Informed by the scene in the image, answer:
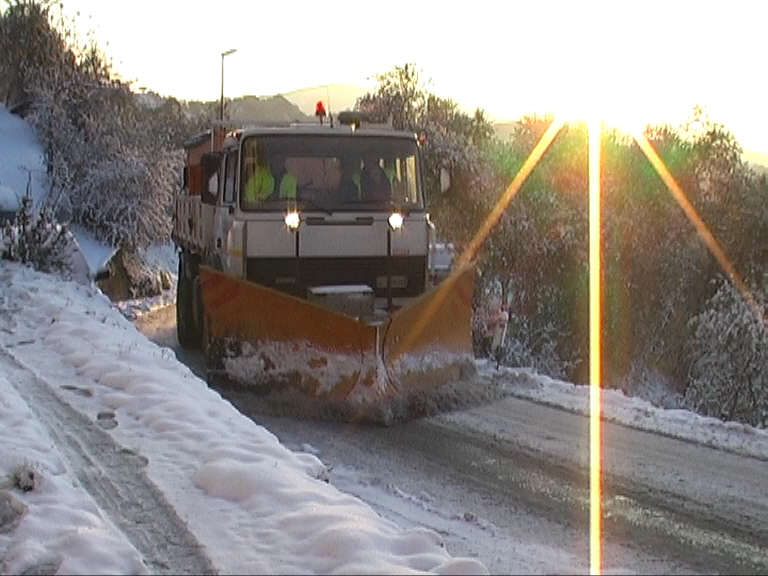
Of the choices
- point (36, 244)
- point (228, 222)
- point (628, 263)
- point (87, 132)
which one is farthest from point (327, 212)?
point (628, 263)

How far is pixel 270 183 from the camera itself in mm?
9445

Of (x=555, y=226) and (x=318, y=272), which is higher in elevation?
(x=555, y=226)

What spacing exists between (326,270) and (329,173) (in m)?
0.94

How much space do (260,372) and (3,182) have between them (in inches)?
717

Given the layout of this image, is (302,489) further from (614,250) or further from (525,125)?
(525,125)

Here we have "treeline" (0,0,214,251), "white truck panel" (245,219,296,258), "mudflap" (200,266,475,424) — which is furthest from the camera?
"treeline" (0,0,214,251)

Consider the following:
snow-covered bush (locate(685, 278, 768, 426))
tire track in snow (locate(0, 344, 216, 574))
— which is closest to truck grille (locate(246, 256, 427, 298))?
tire track in snow (locate(0, 344, 216, 574))

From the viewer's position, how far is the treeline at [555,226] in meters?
21.6

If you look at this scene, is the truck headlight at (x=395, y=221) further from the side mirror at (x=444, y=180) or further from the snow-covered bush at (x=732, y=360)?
the snow-covered bush at (x=732, y=360)

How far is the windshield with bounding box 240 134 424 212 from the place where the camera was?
9.43 meters

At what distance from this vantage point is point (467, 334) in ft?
30.6

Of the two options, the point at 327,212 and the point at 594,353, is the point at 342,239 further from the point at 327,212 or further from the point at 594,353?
the point at 594,353

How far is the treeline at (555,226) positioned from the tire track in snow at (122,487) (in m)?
12.1

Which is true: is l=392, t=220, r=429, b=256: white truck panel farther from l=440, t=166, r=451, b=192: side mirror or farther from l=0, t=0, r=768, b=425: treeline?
l=0, t=0, r=768, b=425: treeline
